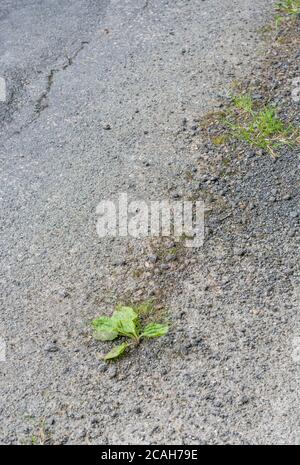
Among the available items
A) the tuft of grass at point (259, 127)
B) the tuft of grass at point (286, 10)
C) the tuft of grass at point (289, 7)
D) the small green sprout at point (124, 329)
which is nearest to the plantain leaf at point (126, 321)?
the small green sprout at point (124, 329)

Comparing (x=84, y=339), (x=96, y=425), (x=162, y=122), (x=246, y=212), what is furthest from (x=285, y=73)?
(x=96, y=425)

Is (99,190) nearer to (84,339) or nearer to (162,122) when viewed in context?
(162,122)

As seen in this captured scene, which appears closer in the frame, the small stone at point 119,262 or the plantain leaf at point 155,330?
the plantain leaf at point 155,330

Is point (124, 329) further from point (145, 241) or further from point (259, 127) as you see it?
point (259, 127)

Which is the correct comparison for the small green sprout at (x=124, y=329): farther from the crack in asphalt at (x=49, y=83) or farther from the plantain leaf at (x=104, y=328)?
the crack in asphalt at (x=49, y=83)

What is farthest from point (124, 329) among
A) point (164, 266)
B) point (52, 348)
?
point (164, 266)

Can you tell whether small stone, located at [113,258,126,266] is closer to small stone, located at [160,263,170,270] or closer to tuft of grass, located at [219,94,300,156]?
small stone, located at [160,263,170,270]
